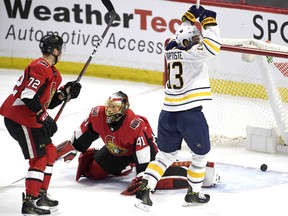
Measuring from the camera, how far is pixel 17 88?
5.66 meters

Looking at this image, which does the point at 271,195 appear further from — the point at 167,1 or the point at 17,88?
the point at 167,1

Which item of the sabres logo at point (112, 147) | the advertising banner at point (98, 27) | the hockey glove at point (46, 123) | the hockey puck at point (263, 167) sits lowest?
the hockey puck at point (263, 167)

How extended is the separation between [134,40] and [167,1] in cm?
55

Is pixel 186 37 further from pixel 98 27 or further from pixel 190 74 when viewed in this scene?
pixel 98 27

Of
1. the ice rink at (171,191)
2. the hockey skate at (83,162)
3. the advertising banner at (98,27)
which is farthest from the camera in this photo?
the advertising banner at (98,27)

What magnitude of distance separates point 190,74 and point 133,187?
0.86 m

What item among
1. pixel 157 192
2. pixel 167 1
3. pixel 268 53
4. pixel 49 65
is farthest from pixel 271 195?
pixel 167 1

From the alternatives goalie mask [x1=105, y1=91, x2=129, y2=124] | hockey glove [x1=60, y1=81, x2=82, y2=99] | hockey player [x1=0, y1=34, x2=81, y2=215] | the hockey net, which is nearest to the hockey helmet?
hockey player [x1=0, y1=34, x2=81, y2=215]

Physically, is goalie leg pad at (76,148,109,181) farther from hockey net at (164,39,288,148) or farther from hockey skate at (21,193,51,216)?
hockey net at (164,39,288,148)

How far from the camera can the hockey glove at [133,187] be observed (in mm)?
6090

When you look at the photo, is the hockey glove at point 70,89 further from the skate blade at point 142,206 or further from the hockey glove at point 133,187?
the skate blade at point 142,206

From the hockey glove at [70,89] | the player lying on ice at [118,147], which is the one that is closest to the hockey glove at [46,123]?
the hockey glove at [70,89]

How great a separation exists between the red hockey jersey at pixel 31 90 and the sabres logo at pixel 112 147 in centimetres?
64

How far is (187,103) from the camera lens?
579 centimetres
